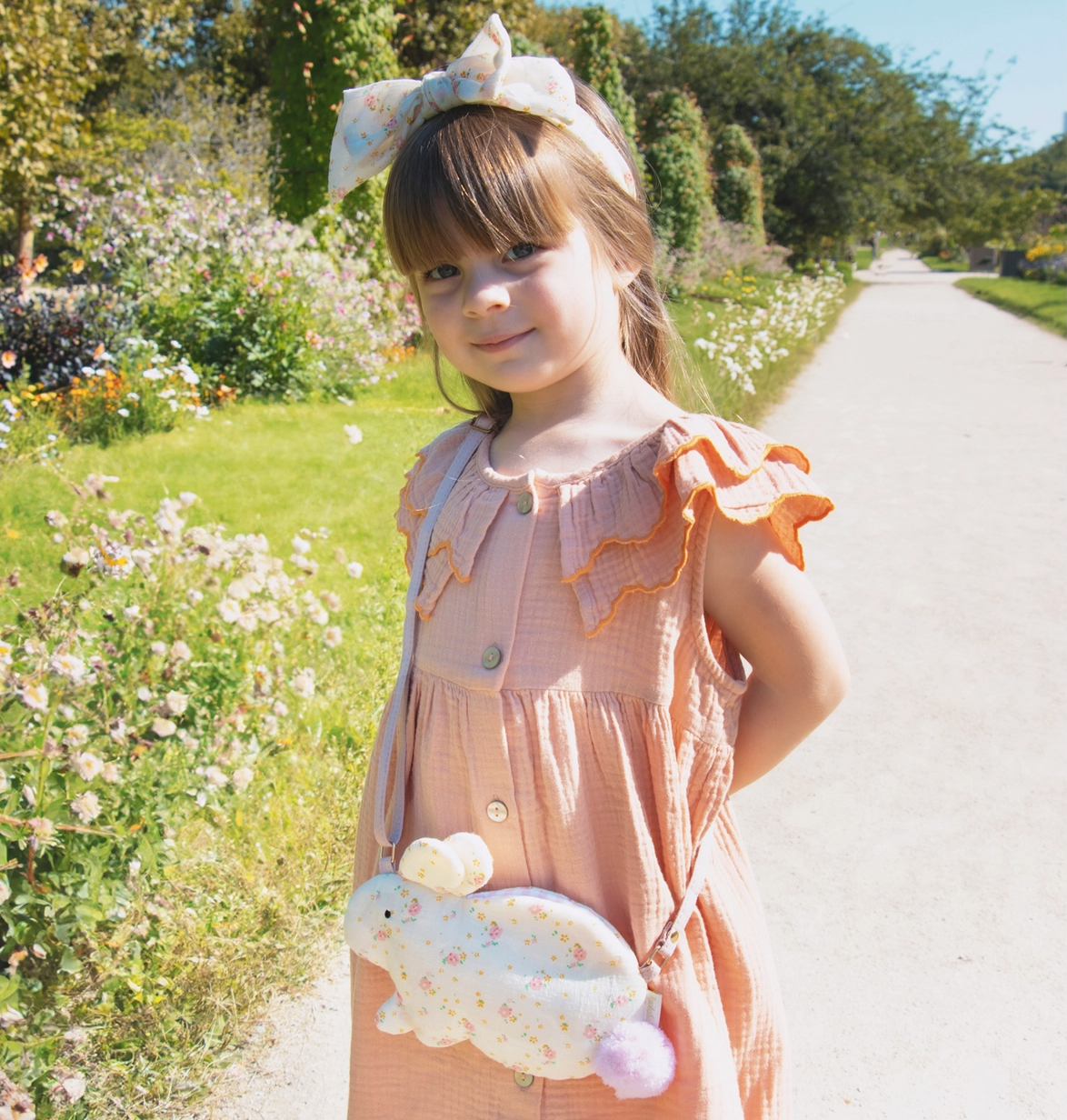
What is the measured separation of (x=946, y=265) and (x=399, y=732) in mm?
65761

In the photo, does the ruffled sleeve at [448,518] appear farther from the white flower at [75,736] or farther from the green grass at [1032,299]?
the green grass at [1032,299]

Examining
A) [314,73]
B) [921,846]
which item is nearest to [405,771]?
[921,846]

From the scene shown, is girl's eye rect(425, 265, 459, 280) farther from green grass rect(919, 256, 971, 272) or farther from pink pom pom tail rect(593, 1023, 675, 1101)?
green grass rect(919, 256, 971, 272)

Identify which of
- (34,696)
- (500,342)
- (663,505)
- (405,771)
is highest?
(500,342)

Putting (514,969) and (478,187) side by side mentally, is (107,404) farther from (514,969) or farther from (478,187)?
(514,969)

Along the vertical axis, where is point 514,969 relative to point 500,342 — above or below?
below

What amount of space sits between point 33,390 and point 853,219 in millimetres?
28760

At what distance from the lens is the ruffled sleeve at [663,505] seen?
1.07 metres

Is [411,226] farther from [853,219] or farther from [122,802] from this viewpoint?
[853,219]

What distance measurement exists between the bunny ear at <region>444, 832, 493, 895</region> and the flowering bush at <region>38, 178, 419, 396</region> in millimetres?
→ 7149

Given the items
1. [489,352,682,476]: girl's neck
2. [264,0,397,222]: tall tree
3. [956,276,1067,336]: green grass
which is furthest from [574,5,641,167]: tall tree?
[489,352,682,476]: girl's neck

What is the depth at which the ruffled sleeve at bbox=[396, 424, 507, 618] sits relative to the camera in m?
1.24

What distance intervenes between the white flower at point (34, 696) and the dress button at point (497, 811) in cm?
113

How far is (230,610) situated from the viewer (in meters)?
2.65
